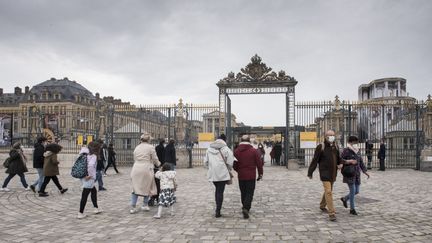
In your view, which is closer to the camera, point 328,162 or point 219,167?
point 328,162

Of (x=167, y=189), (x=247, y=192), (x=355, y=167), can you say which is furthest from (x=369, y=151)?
(x=167, y=189)

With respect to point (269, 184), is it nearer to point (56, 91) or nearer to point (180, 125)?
point (180, 125)

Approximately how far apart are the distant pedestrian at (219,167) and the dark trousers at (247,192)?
1.22 ft

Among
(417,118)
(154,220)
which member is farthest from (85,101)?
(154,220)

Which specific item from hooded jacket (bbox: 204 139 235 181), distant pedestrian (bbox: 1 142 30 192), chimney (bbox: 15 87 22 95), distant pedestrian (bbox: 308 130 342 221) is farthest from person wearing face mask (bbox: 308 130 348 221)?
chimney (bbox: 15 87 22 95)

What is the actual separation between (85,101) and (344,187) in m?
74.2

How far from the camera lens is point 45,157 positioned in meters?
10.7

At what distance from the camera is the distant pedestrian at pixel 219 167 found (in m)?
7.90

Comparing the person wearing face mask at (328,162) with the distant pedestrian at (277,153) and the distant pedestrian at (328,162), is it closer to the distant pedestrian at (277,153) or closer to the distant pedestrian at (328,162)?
the distant pedestrian at (328,162)

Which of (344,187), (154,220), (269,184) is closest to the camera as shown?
(154,220)

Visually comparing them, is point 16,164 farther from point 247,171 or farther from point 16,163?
point 247,171

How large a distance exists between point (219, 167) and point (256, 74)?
1324 centimetres

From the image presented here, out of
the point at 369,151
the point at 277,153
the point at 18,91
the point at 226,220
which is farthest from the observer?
the point at 18,91

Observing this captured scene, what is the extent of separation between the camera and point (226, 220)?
24.7 feet
